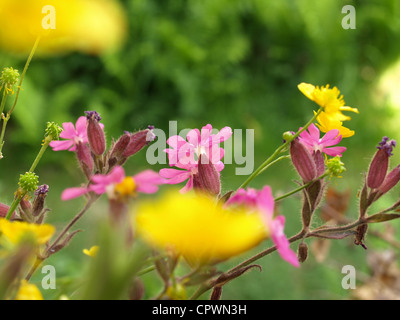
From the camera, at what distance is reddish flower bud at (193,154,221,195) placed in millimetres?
303

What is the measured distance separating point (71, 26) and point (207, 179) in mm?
2175

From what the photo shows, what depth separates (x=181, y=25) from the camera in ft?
9.68

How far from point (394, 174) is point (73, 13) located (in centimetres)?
206

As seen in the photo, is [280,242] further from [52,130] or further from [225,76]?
[225,76]

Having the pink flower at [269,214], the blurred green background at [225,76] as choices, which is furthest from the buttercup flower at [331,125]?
the blurred green background at [225,76]

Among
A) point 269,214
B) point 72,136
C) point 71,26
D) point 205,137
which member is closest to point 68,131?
point 72,136

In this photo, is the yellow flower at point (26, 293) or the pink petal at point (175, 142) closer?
the yellow flower at point (26, 293)

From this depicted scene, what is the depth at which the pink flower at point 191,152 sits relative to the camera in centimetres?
34

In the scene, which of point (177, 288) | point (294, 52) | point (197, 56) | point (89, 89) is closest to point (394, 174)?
point (177, 288)

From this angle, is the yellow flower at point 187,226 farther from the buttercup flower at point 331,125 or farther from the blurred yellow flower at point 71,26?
the blurred yellow flower at point 71,26

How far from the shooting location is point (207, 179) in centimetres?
31

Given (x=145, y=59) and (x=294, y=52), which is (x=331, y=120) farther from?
(x=294, y=52)

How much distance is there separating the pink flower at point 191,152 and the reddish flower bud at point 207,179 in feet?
0.05

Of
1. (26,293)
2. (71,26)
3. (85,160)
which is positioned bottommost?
(26,293)
